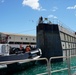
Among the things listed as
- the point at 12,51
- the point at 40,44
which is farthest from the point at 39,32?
the point at 12,51

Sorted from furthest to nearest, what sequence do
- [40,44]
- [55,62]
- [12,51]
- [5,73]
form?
[40,44], [55,62], [12,51], [5,73]

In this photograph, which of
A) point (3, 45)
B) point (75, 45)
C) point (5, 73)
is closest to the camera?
point (5, 73)

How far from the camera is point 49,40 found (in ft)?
71.1

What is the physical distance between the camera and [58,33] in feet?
72.1

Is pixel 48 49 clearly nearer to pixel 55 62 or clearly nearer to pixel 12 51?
pixel 55 62

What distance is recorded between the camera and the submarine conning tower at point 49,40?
21.5 m

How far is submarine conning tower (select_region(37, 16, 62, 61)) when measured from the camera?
21.5 metres

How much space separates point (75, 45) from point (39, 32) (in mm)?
11812

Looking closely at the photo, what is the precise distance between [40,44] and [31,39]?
41.7 metres

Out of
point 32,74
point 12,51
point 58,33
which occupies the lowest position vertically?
point 32,74

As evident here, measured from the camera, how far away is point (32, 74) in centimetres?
1298

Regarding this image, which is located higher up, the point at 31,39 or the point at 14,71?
the point at 31,39

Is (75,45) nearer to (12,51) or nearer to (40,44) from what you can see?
(40,44)

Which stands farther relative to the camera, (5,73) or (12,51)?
(12,51)
